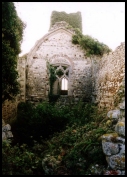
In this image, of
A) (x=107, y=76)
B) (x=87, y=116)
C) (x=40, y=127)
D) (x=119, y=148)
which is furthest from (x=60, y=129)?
(x=119, y=148)

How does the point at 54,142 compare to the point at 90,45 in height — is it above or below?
below

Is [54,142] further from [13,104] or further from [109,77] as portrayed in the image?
[109,77]

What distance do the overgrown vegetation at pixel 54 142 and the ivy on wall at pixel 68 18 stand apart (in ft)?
24.0

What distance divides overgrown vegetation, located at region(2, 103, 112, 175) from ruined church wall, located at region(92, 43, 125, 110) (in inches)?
34.2

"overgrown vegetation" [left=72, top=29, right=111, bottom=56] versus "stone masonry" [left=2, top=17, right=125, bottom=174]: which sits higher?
"overgrown vegetation" [left=72, top=29, right=111, bottom=56]

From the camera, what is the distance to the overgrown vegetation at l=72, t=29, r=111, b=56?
12.2m

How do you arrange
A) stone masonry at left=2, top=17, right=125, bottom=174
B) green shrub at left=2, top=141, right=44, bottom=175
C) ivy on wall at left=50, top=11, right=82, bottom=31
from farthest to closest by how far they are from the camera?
1. ivy on wall at left=50, top=11, right=82, bottom=31
2. stone masonry at left=2, top=17, right=125, bottom=174
3. green shrub at left=2, top=141, right=44, bottom=175

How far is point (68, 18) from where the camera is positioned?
1507cm

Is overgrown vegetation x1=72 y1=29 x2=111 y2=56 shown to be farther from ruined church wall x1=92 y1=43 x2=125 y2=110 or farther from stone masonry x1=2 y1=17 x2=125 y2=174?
ruined church wall x1=92 y1=43 x2=125 y2=110

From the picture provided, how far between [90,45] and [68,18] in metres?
4.18

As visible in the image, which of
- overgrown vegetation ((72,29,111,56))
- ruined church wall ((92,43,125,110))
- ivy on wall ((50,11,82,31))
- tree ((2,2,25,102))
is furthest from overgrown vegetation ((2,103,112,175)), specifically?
ivy on wall ((50,11,82,31))

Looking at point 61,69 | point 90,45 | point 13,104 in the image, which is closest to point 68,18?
point 90,45

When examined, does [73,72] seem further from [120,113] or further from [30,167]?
[30,167]

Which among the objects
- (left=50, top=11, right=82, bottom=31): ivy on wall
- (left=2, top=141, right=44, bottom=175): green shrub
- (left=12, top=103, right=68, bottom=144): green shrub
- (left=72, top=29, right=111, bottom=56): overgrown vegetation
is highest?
(left=50, top=11, right=82, bottom=31): ivy on wall
